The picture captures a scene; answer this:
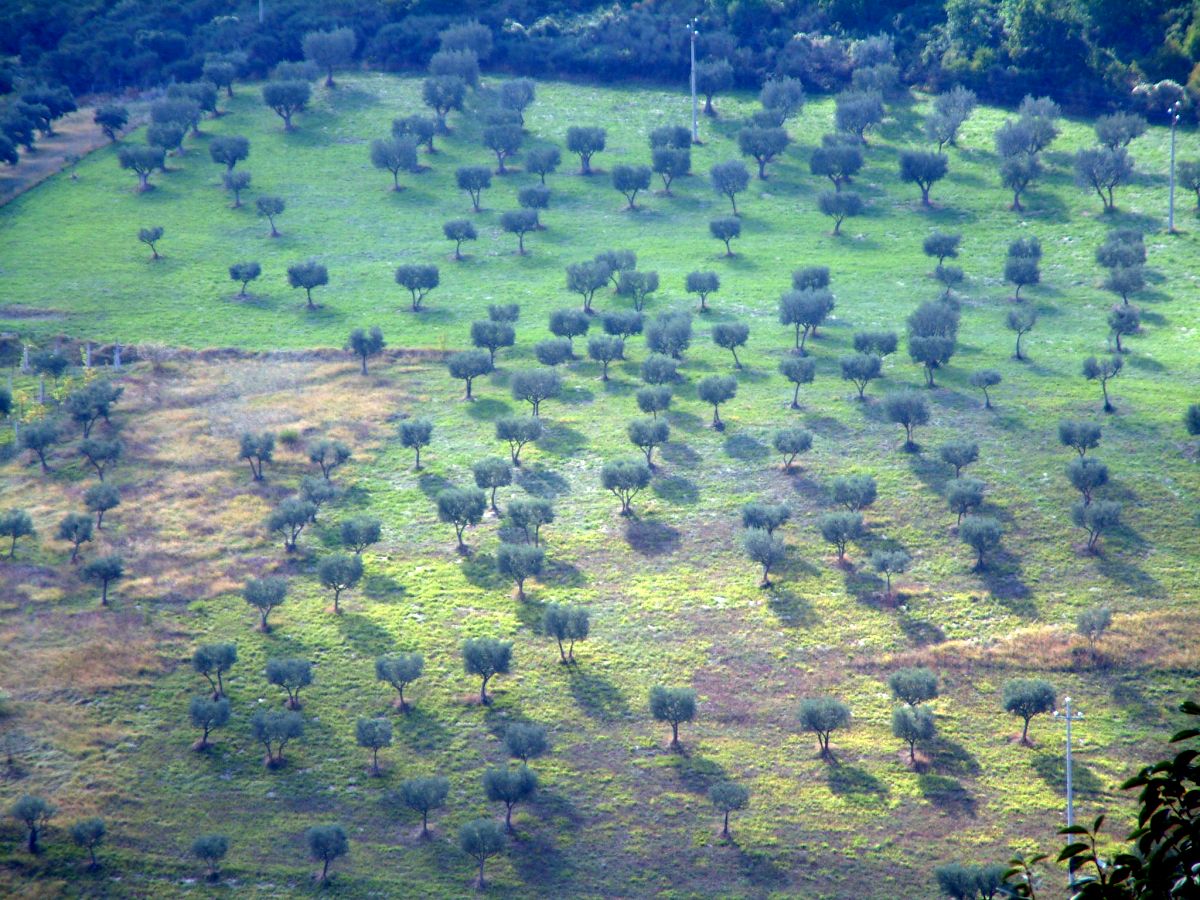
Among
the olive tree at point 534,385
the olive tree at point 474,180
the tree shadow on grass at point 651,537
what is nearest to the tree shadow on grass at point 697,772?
the tree shadow on grass at point 651,537

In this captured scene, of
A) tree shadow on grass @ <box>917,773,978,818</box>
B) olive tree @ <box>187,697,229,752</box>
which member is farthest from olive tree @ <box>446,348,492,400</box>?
tree shadow on grass @ <box>917,773,978,818</box>

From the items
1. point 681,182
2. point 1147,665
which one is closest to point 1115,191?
point 681,182

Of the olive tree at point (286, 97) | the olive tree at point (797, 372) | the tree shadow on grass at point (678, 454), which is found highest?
the olive tree at point (286, 97)

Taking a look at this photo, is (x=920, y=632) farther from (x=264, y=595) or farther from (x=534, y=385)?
(x=264, y=595)

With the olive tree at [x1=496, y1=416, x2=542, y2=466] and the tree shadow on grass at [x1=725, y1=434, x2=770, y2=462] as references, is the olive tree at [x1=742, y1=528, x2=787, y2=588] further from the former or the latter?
the olive tree at [x1=496, y1=416, x2=542, y2=466]

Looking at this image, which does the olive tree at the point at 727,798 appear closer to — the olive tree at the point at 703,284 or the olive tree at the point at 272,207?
the olive tree at the point at 703,284

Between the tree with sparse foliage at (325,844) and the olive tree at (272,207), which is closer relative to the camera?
the tree with sparse foliage at (325,844)
